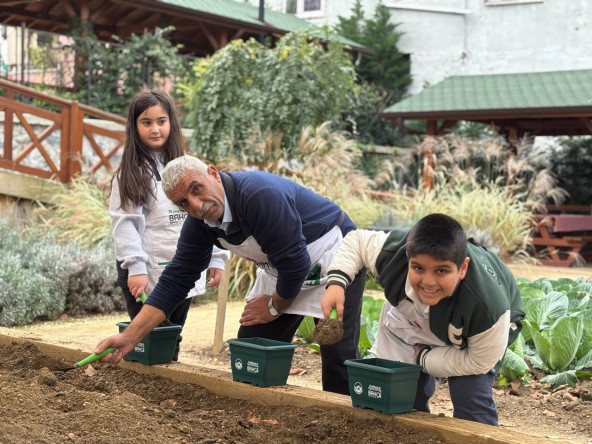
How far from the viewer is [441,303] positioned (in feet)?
9.14

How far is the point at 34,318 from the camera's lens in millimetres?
7094

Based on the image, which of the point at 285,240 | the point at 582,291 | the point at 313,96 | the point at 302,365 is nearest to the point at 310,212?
the point at 285,240

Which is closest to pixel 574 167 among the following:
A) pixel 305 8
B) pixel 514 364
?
pixel 305 8

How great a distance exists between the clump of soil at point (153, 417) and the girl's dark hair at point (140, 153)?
872 millimetres

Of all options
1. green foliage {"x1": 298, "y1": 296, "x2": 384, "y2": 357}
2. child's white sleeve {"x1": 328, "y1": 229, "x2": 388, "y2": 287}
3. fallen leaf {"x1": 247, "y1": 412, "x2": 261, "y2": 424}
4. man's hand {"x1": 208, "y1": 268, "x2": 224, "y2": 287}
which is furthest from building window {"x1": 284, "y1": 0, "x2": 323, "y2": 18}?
fallen leaf {"x1": 247, "y1": 412, "x2": 261, "y2": 424}

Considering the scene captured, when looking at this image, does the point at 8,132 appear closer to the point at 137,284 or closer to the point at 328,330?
the point at 137,284

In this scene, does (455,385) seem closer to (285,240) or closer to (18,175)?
(285,240)

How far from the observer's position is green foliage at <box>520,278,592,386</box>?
15.3 ft

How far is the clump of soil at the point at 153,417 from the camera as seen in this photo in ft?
9.00

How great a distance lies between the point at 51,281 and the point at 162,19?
39.9 feet

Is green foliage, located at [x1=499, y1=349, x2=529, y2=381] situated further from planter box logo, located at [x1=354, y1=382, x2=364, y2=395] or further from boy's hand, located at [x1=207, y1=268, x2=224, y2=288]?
planter box logo, located at [x1=354, y1=382, x2=364, y2=395]

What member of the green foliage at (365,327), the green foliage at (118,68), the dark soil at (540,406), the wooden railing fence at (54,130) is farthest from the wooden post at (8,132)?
the dark soil at (540,406)

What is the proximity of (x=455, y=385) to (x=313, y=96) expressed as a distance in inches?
409

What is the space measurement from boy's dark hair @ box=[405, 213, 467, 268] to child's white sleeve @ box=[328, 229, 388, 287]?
0.38 metres
